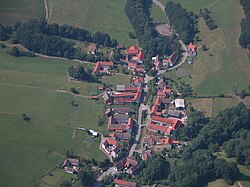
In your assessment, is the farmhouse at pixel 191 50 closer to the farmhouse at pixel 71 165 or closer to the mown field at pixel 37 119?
the mown field at pixel 37 119

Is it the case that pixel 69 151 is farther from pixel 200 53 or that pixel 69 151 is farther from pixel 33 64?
pixel 200 53

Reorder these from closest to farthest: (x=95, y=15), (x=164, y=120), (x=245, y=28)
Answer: (x=164, y=120) < (x=245, y=28) < (x=95, y=15)

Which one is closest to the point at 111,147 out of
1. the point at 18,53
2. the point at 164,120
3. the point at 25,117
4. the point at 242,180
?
the point at 164,120

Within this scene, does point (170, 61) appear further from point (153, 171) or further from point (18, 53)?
point (153, 171)

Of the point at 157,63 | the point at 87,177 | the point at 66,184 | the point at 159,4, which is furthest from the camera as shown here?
the point at 159,4

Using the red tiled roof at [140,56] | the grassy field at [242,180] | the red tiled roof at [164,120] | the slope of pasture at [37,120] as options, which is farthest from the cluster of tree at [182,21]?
the grassy field at [242,180]

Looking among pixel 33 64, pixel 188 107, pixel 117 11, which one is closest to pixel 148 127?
pixel 188 107

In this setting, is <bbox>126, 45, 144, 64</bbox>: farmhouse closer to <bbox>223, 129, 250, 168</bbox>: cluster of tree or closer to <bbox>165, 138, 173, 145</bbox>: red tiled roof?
<bbox>165, 138, 173, 145</bbox>: red tiled roof
